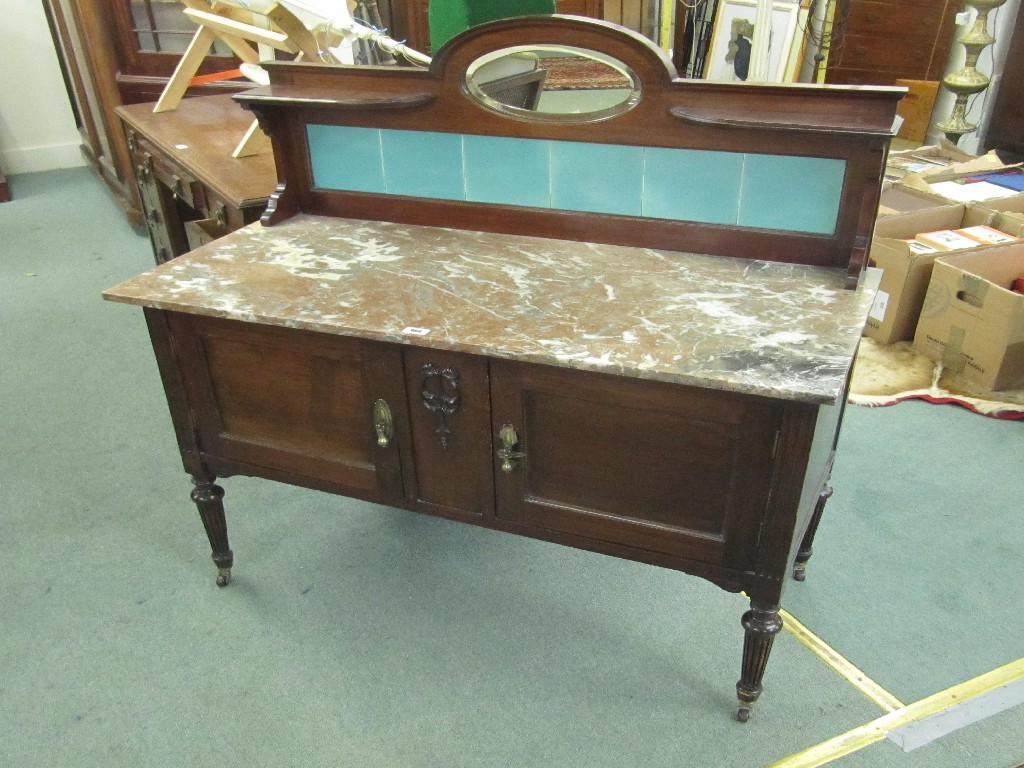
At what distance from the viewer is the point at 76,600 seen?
1760mm

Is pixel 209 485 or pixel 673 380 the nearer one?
pixel 673 380

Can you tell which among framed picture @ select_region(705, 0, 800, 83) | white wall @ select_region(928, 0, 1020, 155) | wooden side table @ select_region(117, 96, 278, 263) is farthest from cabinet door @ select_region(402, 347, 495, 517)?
framed picture @ select_region(705, 0, 800, 83)

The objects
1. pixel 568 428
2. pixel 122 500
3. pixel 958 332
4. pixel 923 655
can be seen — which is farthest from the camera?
pixel 958 332

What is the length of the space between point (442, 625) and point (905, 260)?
6.11 ft

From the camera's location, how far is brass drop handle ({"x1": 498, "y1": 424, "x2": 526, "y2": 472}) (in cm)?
127

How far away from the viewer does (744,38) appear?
14.8ft

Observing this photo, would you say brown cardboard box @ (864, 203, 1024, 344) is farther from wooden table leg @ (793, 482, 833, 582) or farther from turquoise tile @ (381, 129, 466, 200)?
turquoise tile @ (381, 129, 466, 200)

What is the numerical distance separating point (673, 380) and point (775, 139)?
0.53 metres

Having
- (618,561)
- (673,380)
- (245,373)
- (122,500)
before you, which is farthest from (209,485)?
(673,380)

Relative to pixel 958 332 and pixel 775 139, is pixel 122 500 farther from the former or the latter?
pixel 958 332

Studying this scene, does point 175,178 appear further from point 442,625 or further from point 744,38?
point 744,38

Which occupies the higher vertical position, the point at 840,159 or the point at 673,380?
the point at 840,159

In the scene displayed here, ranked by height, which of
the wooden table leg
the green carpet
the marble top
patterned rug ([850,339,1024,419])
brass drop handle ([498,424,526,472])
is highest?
the marble top

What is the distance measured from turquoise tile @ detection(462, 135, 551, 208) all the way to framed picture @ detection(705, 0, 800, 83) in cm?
331
